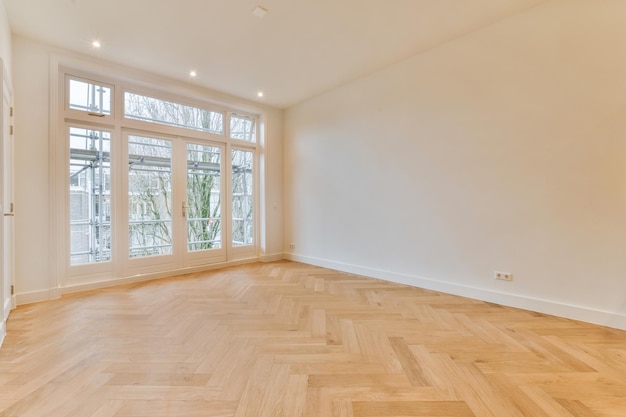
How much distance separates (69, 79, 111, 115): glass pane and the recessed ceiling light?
252 centimetres

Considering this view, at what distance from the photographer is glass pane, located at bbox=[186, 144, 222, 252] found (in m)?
4.89

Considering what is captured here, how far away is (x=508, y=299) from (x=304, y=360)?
94.9 inches

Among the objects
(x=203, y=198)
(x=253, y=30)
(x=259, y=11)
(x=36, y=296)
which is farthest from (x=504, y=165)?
(x=36, y=296)

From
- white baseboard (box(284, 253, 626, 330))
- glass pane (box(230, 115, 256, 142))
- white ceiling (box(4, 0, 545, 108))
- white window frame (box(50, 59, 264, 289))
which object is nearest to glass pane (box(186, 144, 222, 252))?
white window frame (box(50, 59, 264, 289))

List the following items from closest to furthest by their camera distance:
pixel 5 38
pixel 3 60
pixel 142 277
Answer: pixel 3 60
pixel 5 38
pixel 142 277

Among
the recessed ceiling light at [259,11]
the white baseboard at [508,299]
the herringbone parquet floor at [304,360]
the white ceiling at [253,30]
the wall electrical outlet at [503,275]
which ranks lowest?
the herringbone parquet floor at [304,360]

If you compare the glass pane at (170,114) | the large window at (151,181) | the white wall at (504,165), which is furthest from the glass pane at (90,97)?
A: the white wall at (504,165)

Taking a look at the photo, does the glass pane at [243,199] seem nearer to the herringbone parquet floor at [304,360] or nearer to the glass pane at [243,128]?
the glass pane at [243,128]

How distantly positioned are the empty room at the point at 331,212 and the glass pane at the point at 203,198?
4cm

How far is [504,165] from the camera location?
3.17 m

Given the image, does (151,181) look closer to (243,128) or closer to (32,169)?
(32,169)

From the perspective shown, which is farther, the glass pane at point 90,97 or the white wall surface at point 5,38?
the glass pane at point 90,97

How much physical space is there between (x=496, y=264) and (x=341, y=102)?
3264mm

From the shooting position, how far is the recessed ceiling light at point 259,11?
2.91 metres
